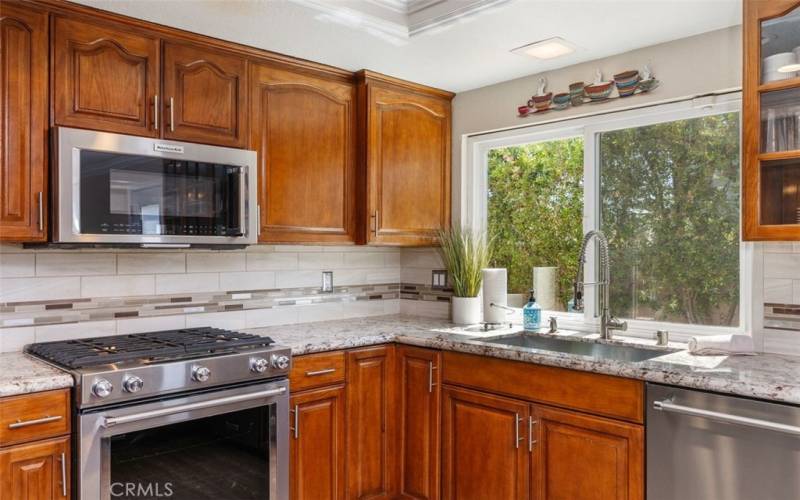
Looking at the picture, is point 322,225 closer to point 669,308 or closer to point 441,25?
point 441,25

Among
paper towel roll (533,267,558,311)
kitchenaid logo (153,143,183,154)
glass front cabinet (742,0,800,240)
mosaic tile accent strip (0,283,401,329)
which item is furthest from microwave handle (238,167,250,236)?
glass front cabinet (742,0,800,240)

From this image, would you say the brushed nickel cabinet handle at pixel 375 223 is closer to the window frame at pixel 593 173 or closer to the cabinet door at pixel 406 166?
the cabinet door at pixel 406 166

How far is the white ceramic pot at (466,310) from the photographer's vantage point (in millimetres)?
3275

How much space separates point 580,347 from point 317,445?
1.26 meters

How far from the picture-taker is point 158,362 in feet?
6.87

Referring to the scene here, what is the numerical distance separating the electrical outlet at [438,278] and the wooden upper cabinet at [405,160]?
22cm

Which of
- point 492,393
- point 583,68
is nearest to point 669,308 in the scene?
point 492,393

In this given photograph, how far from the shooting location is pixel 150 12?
232 centimetres

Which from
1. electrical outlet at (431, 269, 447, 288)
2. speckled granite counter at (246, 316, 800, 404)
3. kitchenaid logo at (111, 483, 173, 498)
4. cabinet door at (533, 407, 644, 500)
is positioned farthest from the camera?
electrical outlet at (431, 269, 447, 288)

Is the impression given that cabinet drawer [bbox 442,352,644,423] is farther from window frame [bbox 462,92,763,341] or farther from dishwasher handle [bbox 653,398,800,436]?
window frame [bbox 462,92,763,341]

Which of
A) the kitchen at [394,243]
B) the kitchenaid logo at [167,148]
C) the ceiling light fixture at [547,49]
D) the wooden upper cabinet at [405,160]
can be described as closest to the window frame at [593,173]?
the kitchen at [394,243]

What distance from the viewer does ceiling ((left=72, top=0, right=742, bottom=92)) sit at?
226 centimetres

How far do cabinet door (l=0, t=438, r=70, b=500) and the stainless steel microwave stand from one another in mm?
710

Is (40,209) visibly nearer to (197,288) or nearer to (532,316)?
(197,288)
